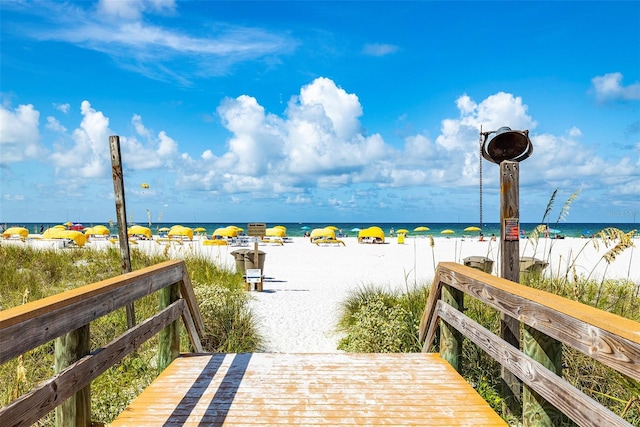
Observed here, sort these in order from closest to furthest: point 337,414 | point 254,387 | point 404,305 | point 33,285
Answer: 1. point 337,414
2. point 254,387
3. point 404,305
4. point 33,285

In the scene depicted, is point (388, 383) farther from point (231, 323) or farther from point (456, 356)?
point (231, 323)

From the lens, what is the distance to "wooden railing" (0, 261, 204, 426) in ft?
5.61

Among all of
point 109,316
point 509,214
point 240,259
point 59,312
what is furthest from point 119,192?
point 240,259

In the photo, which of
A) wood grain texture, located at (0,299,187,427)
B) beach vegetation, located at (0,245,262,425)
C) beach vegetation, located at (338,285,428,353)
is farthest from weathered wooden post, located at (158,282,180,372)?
beach vegetation, located at (338,285,428,353)

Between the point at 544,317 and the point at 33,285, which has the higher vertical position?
the point at 544,317

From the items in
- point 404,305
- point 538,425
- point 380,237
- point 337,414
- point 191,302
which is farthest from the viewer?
point 380,237

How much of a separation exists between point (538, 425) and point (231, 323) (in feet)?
13.6

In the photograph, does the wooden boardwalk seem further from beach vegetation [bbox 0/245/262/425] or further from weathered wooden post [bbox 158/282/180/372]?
beach vegetation [bbox 0/245/262/425]


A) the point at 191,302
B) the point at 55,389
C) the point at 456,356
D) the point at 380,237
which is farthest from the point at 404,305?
the point at 380,237

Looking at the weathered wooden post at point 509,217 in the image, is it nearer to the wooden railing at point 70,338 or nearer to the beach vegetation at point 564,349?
the beach vegetation at point 564,349

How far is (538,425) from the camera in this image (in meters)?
2.41

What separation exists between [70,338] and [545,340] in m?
2.51

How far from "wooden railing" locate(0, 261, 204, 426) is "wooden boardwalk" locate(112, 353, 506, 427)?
1.59 ft

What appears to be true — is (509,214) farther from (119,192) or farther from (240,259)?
(240,259)
